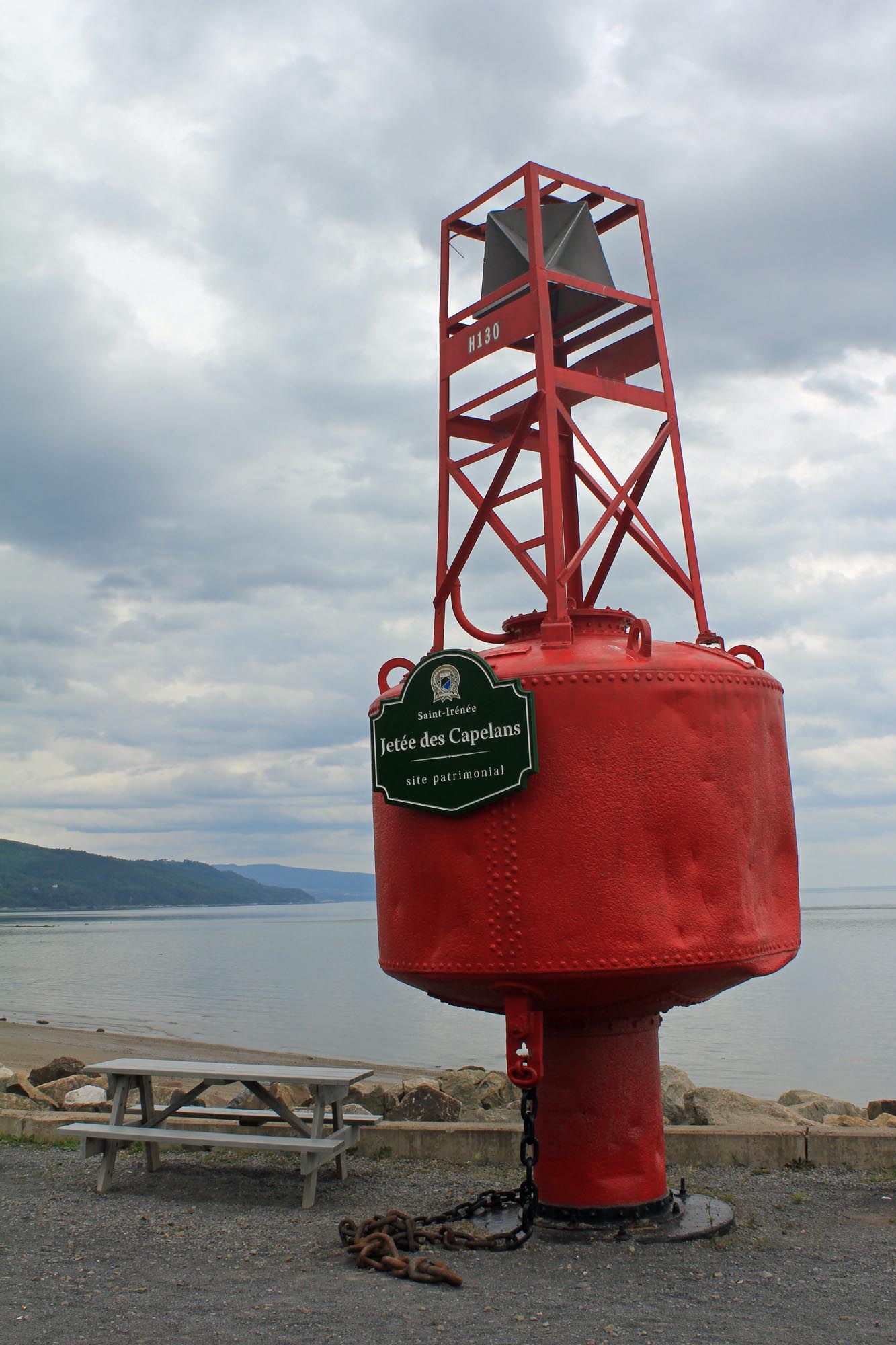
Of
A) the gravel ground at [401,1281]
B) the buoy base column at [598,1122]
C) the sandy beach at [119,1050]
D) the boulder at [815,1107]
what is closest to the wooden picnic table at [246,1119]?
the gravel ground at [401,1281]

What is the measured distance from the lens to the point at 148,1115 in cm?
859

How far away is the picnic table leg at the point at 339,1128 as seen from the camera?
8.34 meters

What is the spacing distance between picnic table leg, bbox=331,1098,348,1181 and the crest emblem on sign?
3401 mm

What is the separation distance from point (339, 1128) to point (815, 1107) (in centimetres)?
934

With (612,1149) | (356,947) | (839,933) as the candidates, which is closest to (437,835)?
(612,1149)

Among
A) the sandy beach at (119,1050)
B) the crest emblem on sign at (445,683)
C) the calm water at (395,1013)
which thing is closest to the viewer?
the crest emblem on sign at (445,683)

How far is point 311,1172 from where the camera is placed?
7668 mm

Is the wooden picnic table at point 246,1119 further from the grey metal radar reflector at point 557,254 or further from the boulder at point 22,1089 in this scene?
the grey metal radar reflector at point 557,254

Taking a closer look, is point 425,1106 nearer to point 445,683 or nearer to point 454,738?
point 454,738

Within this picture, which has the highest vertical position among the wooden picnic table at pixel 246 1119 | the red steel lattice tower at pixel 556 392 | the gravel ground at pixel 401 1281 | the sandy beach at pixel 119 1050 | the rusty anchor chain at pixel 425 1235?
the red steel lattice tower at pixel 556 392

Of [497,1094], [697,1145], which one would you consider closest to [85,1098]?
[497,1094]

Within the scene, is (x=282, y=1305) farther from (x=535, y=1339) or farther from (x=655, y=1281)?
(x=655, y=1281)

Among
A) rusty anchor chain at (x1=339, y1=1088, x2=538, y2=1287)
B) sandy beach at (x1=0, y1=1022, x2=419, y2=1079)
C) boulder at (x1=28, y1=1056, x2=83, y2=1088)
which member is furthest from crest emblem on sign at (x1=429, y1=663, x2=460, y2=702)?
sandy beach at (x1=0, y1=1022, x2=419, y2=1079)

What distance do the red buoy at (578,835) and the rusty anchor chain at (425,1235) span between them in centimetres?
36
